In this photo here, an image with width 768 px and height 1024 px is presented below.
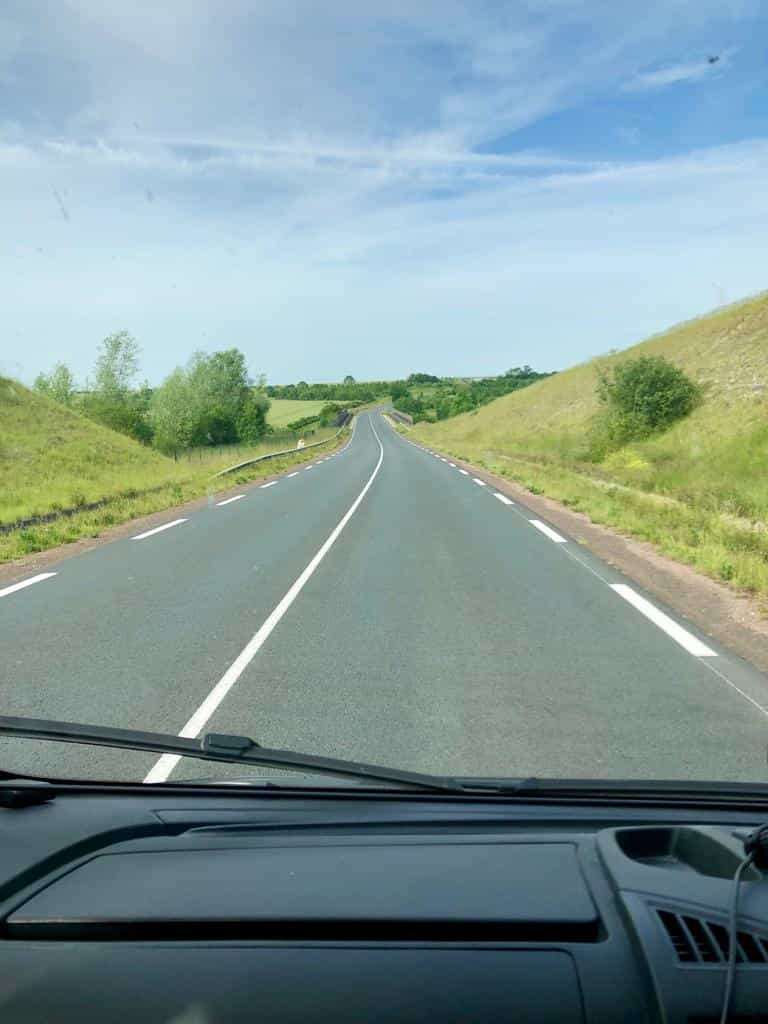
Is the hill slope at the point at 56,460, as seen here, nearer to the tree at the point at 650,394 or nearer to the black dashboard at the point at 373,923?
the black dashboard at the point at 373,923

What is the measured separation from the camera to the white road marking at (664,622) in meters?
7.57

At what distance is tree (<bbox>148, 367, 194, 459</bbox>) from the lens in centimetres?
8350

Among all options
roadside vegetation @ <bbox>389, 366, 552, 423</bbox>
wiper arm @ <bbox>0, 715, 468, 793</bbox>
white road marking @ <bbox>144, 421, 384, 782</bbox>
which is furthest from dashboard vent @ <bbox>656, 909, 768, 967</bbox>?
roadside vegetation @ <bbox>389, 366, 552, 423</bbox>

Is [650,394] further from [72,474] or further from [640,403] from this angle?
[72,474]

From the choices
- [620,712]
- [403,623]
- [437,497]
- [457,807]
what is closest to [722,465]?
[437,497]

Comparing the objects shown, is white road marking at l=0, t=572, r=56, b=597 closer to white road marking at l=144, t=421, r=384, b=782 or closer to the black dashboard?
white road marking at l=144, t=421, r=384, b=782

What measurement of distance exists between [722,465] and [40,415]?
30559mm

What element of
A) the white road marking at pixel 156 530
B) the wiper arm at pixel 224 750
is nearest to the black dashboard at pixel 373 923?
the wiper arm at pixel 224 750

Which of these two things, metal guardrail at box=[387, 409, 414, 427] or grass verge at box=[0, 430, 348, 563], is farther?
metal guardrail at box=[387, 409, 414, 427]

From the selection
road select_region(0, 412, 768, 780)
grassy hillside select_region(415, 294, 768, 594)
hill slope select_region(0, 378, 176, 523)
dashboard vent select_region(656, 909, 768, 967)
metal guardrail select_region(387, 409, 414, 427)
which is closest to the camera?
dashboard vent select_region(656, 909, 768, 967)

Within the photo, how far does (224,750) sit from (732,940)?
6.51 feet

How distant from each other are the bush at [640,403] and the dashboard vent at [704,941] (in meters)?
40.1

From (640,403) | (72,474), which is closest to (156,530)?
(72,474)

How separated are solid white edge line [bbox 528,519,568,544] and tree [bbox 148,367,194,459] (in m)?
66.4
